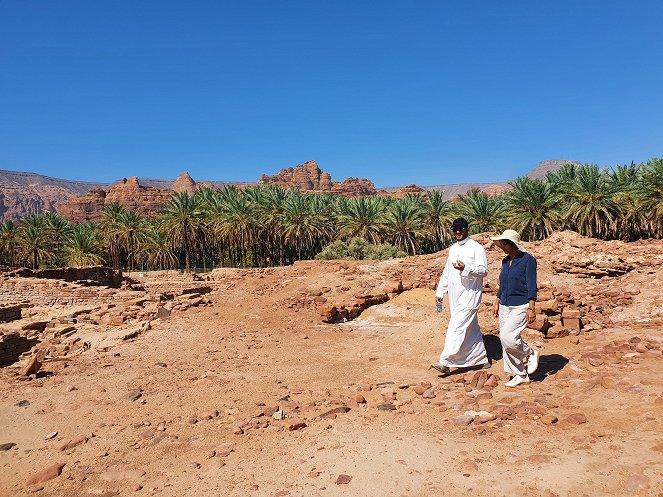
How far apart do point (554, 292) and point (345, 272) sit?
736cm

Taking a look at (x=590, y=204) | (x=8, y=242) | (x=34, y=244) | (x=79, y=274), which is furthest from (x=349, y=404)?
(x=8, y=242)

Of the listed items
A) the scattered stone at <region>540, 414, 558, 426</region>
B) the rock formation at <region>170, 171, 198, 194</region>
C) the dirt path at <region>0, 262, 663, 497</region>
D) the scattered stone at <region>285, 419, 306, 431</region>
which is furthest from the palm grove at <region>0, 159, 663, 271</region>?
the rock formation at <region>170, 171, 198, 194</region>

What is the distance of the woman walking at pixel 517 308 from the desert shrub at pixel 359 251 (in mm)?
21444

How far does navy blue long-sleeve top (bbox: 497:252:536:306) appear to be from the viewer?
4.99 meters

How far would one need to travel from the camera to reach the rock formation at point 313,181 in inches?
6087

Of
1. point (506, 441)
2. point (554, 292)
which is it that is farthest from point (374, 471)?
point (554, 292)

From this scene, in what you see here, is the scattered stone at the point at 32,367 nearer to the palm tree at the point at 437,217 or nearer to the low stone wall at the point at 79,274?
the low stone wall at the point at 79,274

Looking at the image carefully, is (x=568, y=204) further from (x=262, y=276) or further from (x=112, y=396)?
(x=112, y=396)

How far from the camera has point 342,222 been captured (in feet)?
113

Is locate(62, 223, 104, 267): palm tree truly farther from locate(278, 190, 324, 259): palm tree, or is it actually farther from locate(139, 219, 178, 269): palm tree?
locate(278, 190, 324, 259): palm tree

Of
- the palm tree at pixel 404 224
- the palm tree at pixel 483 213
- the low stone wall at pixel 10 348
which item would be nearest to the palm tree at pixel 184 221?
the palm tree at pixel 404 224

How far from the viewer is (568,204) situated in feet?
89.5

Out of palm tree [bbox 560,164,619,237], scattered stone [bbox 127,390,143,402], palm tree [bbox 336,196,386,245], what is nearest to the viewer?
scattered stone [bbox 127,390,143,402]

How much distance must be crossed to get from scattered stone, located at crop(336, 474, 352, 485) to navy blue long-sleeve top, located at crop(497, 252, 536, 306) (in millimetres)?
2908
